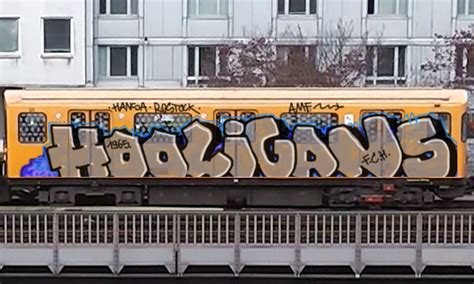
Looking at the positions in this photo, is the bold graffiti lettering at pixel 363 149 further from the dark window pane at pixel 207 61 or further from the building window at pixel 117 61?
the building window at pixel 117 61

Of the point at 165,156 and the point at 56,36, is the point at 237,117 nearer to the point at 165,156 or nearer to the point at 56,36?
the point at 165,156

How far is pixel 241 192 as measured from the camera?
18.8 meters

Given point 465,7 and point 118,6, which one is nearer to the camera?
point 465,7

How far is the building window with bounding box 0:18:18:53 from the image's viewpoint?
36938mm

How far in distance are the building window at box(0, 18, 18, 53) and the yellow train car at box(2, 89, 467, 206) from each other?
770 inches

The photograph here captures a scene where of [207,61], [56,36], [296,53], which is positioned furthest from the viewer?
[56,36]

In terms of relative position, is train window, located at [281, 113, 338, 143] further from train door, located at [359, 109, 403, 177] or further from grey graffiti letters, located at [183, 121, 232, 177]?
grey graffiti letters, located at [183, 121, 232, 177]

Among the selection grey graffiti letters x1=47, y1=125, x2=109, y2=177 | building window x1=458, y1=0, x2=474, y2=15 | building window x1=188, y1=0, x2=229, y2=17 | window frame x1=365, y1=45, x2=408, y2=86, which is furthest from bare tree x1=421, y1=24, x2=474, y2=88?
grey graffiti letters x1=47, y1=125, x2=109, y2=177

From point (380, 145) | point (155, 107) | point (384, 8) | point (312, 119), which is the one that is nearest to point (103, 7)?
point (384, 8)

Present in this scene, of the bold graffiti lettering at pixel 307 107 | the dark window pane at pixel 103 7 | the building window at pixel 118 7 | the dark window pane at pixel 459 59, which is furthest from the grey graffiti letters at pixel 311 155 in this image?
the dark window pane at pixel 103 7

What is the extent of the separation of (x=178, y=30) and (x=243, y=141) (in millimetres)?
19469

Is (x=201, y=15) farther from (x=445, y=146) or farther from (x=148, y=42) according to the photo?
(x=445, y=146)

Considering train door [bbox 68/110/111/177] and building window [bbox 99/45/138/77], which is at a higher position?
building window [bbox 99/45/138/77]

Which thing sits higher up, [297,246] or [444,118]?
[444,118]
